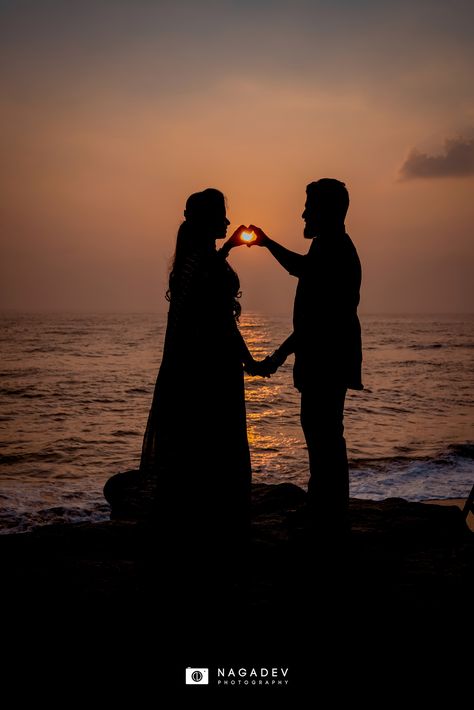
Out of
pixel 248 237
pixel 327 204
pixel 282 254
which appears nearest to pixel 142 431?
pixel 282 254

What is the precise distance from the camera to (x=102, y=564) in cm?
407

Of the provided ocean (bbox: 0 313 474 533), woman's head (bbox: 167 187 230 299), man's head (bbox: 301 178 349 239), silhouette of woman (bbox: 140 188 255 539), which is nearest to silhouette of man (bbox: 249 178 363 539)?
man's head (bbox: 301 178 349 239)

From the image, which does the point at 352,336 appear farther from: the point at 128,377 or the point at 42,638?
the point at 128,377

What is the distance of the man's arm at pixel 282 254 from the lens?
433 centimetres

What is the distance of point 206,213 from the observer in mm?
3658

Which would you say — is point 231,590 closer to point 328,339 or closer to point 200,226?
point 328,339

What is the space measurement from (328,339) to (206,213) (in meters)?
1.46

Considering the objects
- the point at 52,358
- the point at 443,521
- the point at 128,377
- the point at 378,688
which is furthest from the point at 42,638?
the point at 52,358

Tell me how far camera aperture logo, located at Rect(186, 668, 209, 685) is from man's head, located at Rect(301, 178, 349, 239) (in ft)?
10.8

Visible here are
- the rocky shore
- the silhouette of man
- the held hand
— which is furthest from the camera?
the held hand

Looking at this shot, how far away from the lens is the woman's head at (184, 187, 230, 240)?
3.65 metres

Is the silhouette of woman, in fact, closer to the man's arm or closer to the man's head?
the man's arm

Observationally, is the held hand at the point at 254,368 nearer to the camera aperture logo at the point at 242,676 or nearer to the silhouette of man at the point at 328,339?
the silhouette of man at the point at 328,339

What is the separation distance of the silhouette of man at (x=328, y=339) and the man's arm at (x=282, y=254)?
0.10m
